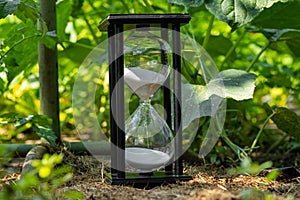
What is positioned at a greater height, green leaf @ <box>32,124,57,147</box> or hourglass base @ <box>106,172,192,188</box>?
green leaf @ <box>32,124,57,147</box>

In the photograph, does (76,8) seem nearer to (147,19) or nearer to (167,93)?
(167,93)

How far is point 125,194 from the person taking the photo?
4.99 feet

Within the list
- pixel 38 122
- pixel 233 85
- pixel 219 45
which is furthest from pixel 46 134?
pixel 219 45

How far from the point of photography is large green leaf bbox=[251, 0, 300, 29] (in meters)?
2.30

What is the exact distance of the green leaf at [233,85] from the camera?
183 centimetres

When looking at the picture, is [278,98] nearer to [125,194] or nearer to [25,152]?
[25,152]

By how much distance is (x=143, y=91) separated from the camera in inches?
66.1

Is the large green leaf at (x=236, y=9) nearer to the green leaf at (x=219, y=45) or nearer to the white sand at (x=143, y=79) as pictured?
the white sand at (x=143, y=79)

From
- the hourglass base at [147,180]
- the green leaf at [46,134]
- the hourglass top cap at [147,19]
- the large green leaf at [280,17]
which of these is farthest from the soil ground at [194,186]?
the large green leaf at [280,17]

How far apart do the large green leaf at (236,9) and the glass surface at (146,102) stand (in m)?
0.26

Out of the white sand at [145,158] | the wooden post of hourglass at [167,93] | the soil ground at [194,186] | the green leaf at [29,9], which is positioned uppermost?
the green leaf at [29,9]

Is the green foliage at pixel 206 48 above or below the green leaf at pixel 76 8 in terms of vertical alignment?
below

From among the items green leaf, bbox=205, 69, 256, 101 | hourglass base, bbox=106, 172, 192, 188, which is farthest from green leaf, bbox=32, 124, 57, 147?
green leaf, bbox=205, 69, 256, 101

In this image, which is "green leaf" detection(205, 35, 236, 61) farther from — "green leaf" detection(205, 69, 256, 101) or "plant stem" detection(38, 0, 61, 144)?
"plant stem" detection(38, 0, 61, 144)
